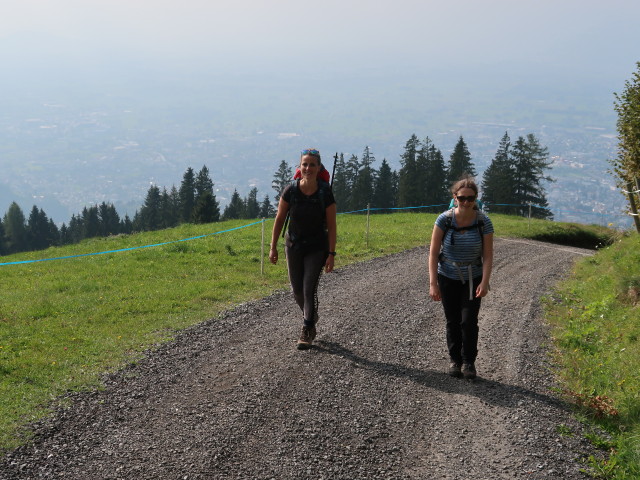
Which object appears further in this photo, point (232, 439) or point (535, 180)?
point (535, 180)

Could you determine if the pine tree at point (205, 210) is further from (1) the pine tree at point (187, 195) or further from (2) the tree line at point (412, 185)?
(1) the pine tree at point (187, 195)

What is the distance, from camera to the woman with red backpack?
23.3ft

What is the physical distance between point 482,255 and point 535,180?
66407 millimetres

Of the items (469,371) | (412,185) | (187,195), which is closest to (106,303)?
(469,371)

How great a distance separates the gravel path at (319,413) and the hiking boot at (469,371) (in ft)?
0.28

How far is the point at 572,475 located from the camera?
183 inches

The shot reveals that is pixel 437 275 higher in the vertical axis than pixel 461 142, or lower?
lower

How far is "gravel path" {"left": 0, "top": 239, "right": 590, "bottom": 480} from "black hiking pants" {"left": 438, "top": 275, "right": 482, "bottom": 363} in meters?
0.34

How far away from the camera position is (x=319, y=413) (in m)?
5.64

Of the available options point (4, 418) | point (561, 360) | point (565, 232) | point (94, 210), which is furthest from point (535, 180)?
point (94, 210)

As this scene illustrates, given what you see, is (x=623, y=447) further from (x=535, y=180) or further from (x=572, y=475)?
(x=535, y=180)

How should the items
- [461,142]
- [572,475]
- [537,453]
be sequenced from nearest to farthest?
[572,475] → [537,453] → [461,142]

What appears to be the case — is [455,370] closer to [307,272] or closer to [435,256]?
[435,256]

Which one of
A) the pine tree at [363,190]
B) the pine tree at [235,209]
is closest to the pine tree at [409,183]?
the pine tree at [363,190]
